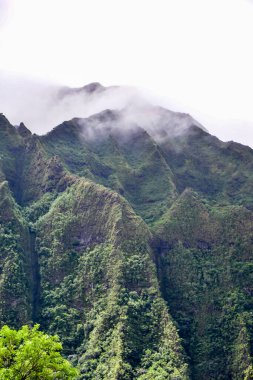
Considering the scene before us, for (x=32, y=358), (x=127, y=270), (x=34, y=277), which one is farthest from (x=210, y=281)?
(x=32, y=358)

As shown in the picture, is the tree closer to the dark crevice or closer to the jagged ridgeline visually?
the jagged ridgeline

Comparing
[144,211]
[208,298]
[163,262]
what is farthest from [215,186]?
[208,298]

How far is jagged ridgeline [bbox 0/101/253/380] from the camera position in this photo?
104750mm

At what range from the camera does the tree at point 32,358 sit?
37594mm

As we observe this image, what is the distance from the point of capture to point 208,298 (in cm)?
11962

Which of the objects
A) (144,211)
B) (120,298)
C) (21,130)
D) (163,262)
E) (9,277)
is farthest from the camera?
(21,130)

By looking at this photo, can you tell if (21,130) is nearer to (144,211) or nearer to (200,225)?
(144,211)

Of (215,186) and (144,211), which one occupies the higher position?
(215,186)

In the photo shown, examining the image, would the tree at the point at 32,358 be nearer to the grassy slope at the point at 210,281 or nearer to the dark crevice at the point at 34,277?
the grassy slope at the point at 210,281

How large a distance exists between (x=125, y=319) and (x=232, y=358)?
84.4ft

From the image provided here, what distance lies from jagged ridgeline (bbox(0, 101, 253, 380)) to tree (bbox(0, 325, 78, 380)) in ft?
194

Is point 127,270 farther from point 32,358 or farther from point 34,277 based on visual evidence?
point 32,358

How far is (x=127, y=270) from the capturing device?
121250 millimetres

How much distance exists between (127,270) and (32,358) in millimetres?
84076
